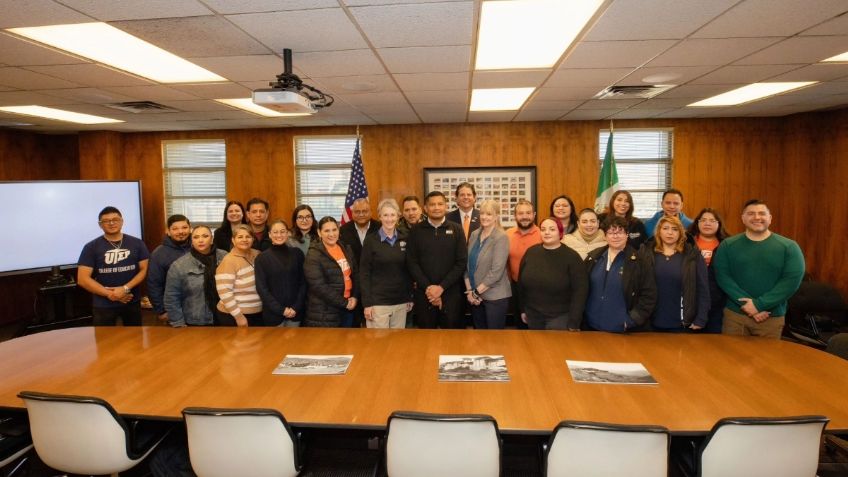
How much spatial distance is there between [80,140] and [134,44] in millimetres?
5307

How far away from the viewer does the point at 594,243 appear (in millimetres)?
4020

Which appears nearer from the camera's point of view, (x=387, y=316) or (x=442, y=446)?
(x=442, y=446)

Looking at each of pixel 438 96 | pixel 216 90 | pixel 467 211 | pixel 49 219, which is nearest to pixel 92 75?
pixel 216 90

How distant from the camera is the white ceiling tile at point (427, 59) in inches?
128

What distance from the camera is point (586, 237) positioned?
4070 millimetres

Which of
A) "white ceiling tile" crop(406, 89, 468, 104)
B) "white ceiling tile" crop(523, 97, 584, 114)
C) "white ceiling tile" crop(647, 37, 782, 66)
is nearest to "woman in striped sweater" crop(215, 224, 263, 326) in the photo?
"white ceiling tile" crop(406, 89, 468, 104)

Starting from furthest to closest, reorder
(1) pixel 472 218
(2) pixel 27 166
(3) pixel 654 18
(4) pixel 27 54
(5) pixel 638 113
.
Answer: (2) pixel 27 166 < (5) pixel 638 113 < (1) pixel 472 218 < (4) pixel 27 54 < (3) pixel 654 18

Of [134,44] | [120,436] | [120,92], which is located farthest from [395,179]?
[120,436]

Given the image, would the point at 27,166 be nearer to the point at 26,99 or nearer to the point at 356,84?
the point at 26,99

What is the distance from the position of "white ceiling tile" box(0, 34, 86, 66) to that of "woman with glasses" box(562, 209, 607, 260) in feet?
13.5

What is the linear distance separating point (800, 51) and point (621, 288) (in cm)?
233

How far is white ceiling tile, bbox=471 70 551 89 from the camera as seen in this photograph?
3949mm

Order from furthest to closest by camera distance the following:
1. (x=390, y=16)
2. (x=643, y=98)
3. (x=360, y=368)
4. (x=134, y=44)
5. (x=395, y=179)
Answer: (x=395, y=179) → (x=643, y=98) → (x=134, y=44) → (x=390, y=16) → (x=360, y=368)

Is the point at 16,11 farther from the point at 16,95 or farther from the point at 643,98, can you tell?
the point at 643,98
